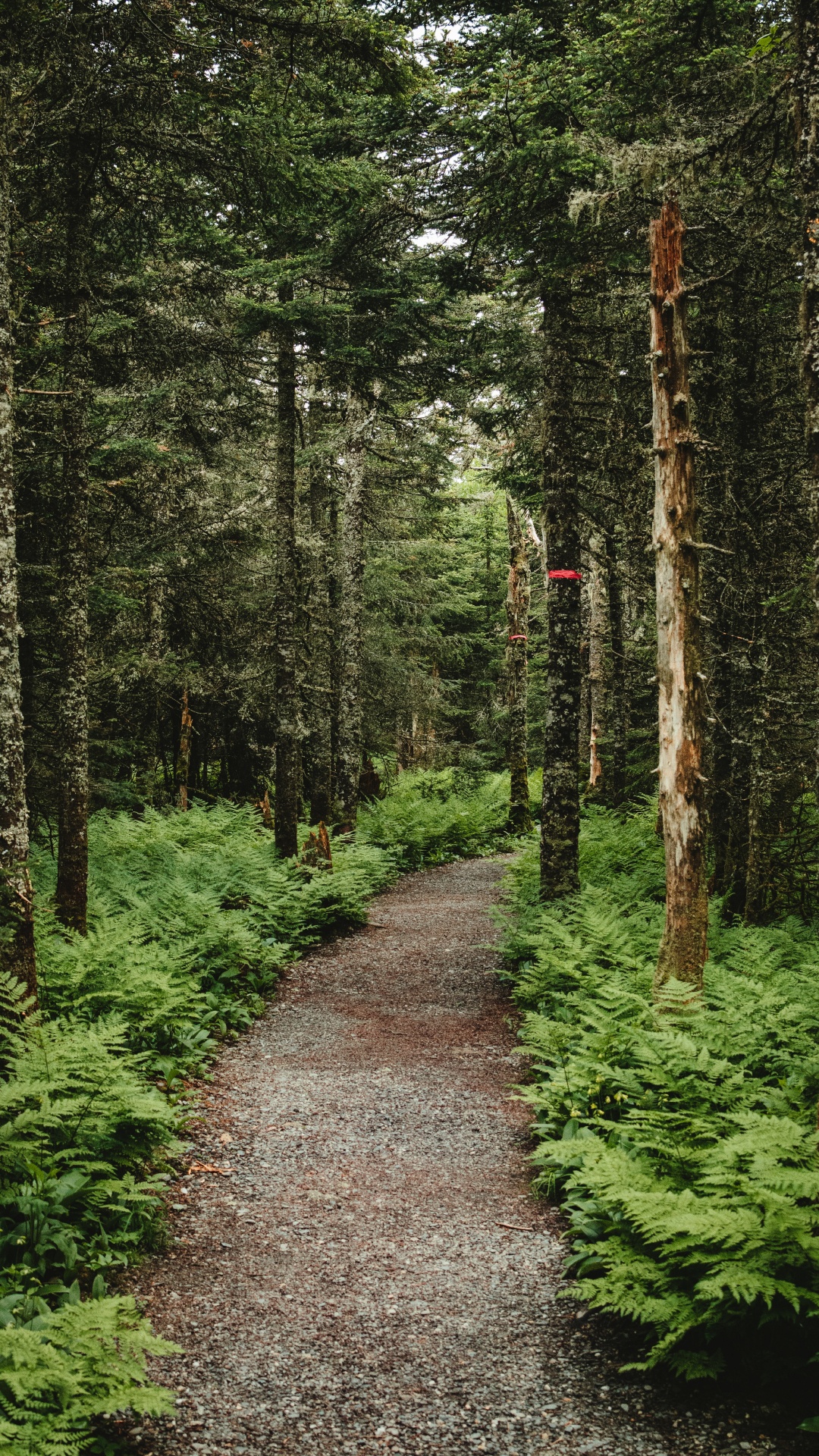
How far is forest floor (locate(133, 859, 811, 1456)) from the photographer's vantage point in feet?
11.5

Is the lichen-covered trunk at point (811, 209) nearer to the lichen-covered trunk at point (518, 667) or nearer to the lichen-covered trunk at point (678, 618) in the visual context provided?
the lichen-covered trunk at point (678, 618)

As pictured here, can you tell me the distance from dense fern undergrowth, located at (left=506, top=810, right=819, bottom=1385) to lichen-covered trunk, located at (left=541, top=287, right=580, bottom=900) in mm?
2149

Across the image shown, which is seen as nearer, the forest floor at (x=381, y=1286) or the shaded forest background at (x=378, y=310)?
the forest floor at (x=381, y=1286)

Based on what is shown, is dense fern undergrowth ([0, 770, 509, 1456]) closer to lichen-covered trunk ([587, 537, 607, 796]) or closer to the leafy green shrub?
the leafy green shrub

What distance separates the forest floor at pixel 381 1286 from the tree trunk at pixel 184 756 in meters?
11.1

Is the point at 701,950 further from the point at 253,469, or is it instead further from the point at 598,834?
the point at 253,469

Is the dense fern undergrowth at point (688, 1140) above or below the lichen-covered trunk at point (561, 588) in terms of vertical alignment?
below

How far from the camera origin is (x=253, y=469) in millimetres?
19797

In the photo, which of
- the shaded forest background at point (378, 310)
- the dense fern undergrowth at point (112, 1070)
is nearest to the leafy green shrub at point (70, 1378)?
the dense fern undergrowth at point (112, 1070)

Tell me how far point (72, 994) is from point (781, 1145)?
5240 millimetres

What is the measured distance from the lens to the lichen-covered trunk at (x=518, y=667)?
69.5ft

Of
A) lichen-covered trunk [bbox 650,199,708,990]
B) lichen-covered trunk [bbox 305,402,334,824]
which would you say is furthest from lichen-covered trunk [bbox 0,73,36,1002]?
lichen-covered trunk [bbox 305,402,334,824]

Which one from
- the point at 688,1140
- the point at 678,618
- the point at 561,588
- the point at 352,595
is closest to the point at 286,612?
the point at 352,595

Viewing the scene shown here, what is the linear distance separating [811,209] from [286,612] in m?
11.1
